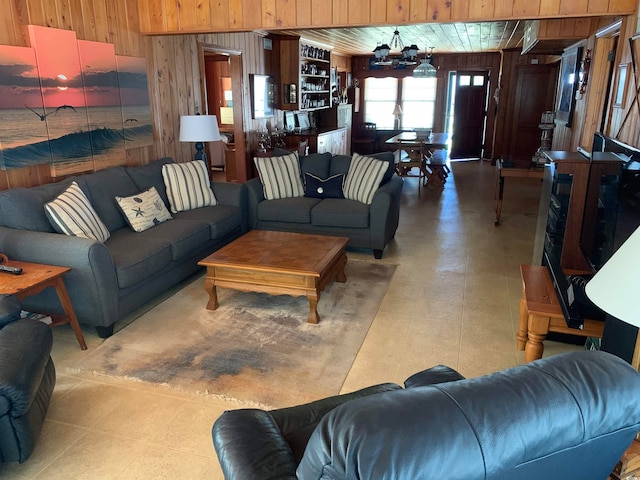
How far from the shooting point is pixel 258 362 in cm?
285

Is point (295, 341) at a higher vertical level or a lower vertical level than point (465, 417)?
lower

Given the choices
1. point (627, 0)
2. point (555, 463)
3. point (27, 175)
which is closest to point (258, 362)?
point (555, 463)

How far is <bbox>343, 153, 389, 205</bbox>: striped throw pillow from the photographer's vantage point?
4773 mm

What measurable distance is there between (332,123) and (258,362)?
813 centimetres

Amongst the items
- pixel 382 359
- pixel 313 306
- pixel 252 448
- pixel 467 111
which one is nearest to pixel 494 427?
pixel 252 448

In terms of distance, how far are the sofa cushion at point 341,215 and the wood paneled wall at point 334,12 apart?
1620mm

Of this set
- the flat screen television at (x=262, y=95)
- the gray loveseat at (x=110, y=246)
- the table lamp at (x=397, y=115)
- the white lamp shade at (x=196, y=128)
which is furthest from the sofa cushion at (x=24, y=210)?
the table lamp at (x=397, y=115)

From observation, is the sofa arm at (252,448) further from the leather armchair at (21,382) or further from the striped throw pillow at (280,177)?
the striped throw pillow at (280,177)

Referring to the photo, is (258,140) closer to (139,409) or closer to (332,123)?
(332,123)

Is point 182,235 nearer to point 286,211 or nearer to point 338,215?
point 286,211

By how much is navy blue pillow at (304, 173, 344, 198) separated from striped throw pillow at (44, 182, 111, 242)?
213cm

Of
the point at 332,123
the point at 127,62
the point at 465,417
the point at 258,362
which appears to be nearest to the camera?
the point at 465,417

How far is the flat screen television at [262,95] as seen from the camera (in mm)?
7246

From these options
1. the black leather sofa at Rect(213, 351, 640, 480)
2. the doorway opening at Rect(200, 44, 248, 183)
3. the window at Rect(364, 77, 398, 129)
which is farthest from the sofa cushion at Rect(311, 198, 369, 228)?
the window at Rect(364, 77, 398, 129)
